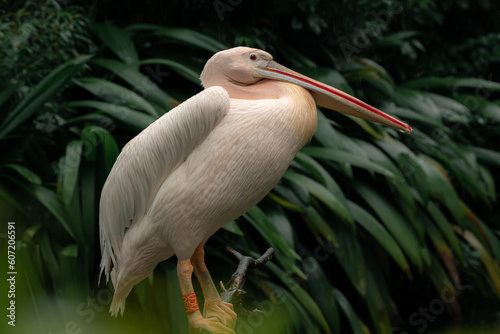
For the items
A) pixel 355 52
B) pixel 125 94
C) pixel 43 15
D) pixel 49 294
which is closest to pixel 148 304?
pixel 49 294

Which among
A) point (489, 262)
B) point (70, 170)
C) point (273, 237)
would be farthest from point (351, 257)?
point (70, 170)

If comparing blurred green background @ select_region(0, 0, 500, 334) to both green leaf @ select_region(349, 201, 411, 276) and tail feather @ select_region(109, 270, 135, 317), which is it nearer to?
green leaf @ select_region(349, 201, 411, 276)

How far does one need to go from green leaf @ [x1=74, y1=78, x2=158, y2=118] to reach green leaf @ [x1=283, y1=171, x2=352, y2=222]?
0.61 meters

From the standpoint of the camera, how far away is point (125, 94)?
216 centimetres

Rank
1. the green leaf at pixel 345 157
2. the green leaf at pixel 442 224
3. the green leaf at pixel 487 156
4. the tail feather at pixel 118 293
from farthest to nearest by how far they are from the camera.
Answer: the green leaf at pixel 487 156 < the green leaf at pixel 442 224 < the green leaf at pixel 345 157 < the tail feather at pixel 118 293

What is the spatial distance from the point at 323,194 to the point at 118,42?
1147 mm

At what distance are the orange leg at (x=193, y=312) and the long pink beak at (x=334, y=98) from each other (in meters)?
0.42

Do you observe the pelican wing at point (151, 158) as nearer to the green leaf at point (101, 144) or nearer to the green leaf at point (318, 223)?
the green leaf at point (101, 144)

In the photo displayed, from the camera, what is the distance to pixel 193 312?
3.59 ft

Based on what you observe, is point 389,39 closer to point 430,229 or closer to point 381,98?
point 381,98

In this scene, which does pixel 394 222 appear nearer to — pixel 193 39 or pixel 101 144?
pixel 193 39

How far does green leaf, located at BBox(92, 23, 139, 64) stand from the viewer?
2.50 metres

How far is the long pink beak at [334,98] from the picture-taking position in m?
1.13

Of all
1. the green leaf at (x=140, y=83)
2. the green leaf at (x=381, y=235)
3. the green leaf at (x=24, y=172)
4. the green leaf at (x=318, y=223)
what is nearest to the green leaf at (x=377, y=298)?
the green leaf at (x=381, y=235)
